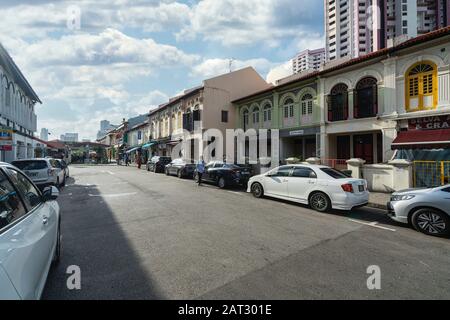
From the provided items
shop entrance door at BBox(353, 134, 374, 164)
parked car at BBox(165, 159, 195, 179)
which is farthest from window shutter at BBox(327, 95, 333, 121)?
parked car at BBox(165, 159, 195, 179)

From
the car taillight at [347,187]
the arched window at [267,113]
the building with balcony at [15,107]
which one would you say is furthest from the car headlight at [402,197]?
the building with balcony at [15,107]

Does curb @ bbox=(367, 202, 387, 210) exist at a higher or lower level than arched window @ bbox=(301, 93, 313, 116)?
lower

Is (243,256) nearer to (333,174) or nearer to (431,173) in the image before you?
(333,174)

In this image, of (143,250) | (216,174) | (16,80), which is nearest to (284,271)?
(143,250)

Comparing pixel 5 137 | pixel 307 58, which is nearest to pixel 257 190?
pixel 5 137

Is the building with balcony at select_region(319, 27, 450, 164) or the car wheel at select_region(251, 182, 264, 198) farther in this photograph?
the building with balcony at select_region(319, 27, 450, 164)

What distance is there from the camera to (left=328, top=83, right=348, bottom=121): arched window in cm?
1577

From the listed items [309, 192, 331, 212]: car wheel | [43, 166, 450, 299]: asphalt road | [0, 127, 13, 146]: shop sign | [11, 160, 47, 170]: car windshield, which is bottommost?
[43, 166, 450, 299]: asphalt road

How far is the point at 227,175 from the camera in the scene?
12875 millimetres

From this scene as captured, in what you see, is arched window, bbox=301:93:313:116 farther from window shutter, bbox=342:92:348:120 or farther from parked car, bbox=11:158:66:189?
parked car, bbox=11:158:66:189

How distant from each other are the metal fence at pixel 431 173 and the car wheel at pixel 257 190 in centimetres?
706

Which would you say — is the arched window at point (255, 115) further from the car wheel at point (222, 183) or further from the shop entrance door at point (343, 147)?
the car wheel at point (222, 183)

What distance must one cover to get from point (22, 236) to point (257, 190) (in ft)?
28.0

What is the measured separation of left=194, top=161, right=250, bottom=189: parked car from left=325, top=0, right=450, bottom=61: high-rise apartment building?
78189 mm
